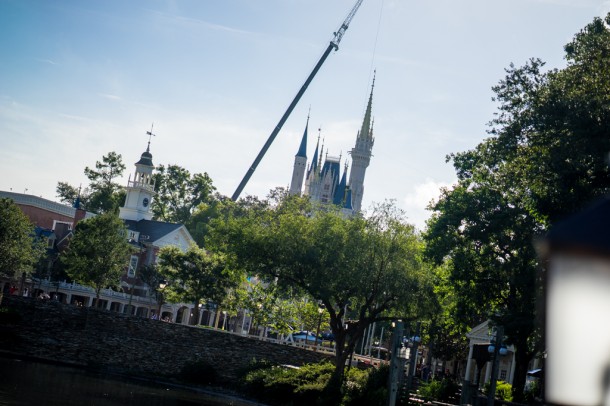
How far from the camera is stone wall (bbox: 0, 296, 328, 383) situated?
4534 cm

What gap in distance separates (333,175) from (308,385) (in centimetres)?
13639

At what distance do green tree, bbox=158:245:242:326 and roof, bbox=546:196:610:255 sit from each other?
5801 centimetres

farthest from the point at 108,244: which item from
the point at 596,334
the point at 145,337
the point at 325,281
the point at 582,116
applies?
the point at 596,334

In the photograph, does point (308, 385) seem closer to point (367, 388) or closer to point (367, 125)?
point (367, 388)

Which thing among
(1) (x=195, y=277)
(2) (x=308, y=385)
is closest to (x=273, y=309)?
(1) (x=195, y=277)

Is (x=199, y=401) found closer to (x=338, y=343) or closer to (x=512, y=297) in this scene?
(x=338, y=343)

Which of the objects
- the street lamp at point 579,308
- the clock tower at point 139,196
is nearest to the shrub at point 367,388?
the street lamp at point 579,308

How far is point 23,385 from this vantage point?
93.5ft

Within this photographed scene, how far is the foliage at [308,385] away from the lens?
105 feet

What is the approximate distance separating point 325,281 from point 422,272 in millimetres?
5039

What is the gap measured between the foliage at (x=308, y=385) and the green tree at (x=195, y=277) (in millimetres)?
17613

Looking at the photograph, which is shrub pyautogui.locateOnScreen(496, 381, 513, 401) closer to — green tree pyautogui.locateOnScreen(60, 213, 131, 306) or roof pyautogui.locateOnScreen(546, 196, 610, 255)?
green tree pyautogui.locateOnScreen(60, 213, 131, 306)

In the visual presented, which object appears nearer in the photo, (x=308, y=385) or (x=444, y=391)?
(x=444, y=391)

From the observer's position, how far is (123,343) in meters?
47.2
